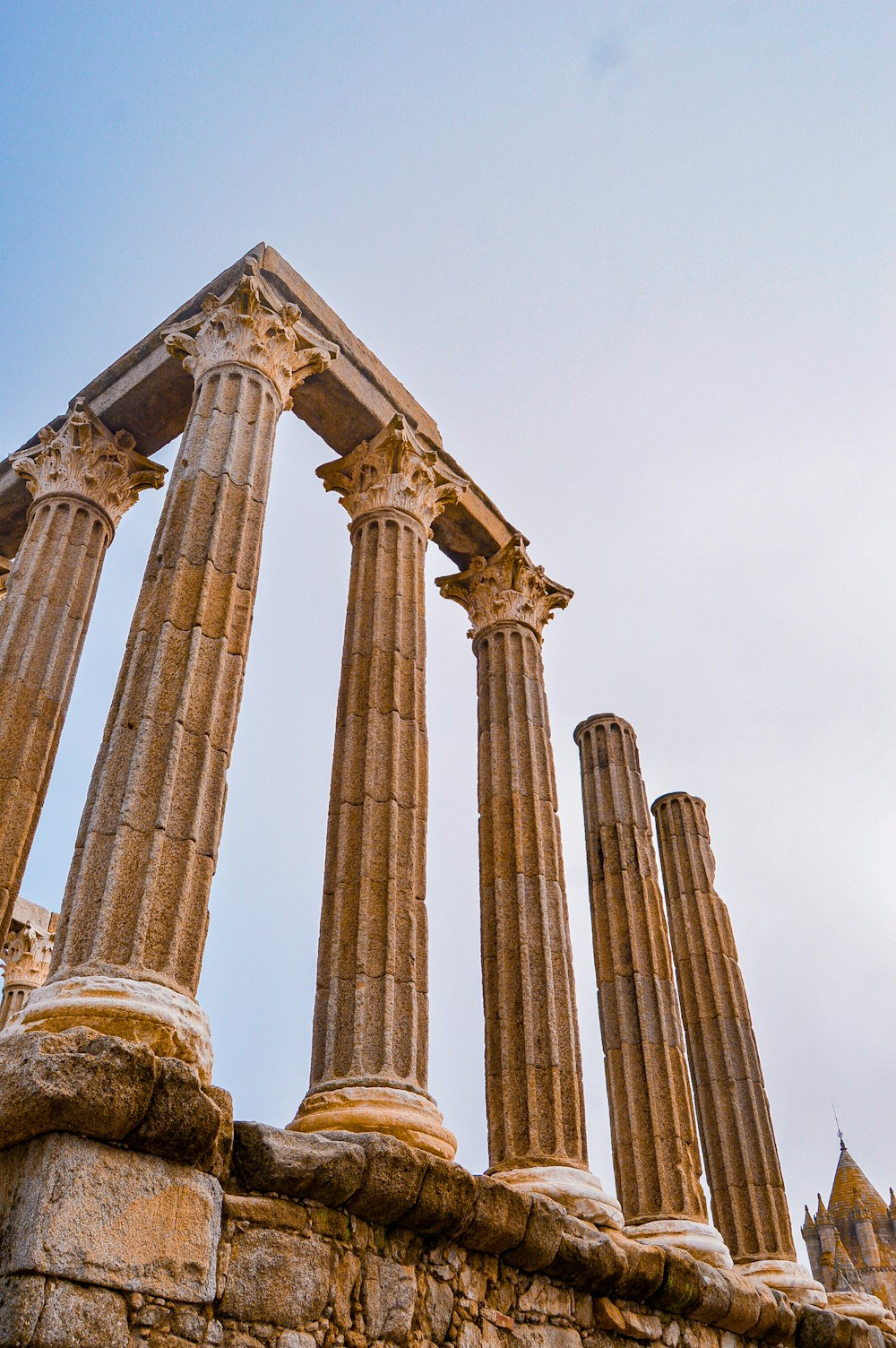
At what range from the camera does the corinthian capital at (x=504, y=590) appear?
58.5ft

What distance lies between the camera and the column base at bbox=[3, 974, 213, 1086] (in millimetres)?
8008

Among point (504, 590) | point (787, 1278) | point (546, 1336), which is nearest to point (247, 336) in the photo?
point (504, 590)

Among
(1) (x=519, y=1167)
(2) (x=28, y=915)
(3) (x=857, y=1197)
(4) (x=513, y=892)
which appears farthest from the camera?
(3) (x=857, y=1197)

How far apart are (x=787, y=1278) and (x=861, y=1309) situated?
1262mm

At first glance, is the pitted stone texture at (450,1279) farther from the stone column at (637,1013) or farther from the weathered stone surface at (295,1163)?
the stone column at (637,1013)

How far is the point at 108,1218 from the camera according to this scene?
5.99m

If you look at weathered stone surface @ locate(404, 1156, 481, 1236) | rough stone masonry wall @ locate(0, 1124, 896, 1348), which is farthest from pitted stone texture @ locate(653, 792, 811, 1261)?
weathered stone surface @ locate(404, 1156, 481, 1236)

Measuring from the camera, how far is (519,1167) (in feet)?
40.7

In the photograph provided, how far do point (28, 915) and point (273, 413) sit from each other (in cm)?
1507

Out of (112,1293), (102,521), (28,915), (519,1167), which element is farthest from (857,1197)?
(112,1293)

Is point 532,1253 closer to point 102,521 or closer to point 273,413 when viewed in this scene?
point 273,413

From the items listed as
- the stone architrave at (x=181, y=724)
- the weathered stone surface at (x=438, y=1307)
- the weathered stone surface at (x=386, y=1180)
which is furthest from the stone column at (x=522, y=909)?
the stone architrave at (x=181, y=724)

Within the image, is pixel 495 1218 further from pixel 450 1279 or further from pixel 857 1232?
pixel 857 1232

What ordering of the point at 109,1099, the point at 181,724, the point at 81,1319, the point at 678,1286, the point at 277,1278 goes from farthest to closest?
the point at 678,1286 → the point at 181,724 → the point at 277,1278 → the point at 109,1099 → the point at 81,1319
